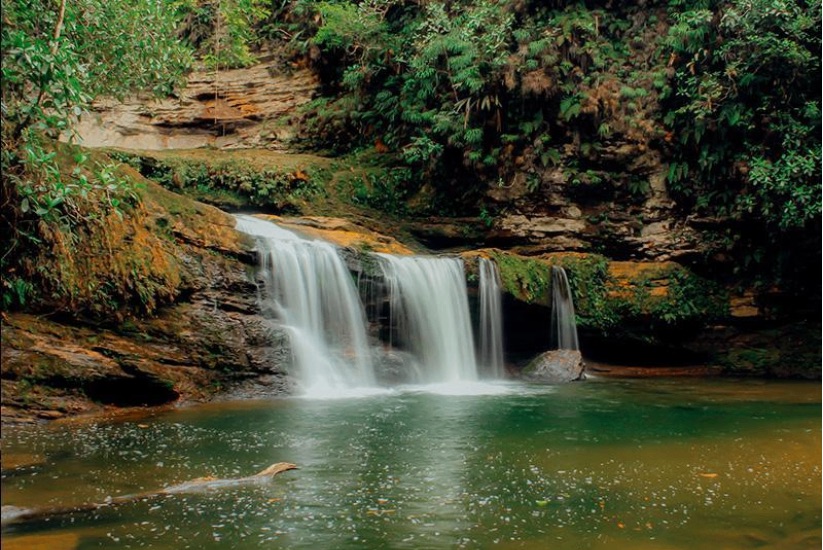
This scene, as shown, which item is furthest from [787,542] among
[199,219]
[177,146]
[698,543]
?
[177,146]

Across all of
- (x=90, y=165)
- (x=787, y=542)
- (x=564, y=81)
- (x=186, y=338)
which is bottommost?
(x=787, y=542)

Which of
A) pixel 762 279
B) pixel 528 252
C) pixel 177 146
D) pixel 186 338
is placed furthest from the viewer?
pixel 177 146

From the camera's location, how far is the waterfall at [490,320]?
13.2m

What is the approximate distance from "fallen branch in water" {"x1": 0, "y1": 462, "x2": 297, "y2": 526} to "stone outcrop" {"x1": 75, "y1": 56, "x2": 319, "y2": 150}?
1465 cm

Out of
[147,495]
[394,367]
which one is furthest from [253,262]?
[147,495]

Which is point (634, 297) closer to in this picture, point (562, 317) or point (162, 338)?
point (562, 317)

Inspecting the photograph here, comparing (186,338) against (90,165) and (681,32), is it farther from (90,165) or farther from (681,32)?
(681,32)

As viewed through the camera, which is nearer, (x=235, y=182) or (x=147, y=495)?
(x=147, y=495)

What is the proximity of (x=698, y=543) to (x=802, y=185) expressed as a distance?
10848 mm

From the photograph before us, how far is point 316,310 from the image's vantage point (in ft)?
37.2

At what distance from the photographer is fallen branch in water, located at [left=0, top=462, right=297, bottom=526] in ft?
13.7

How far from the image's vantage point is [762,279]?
46.2 ft

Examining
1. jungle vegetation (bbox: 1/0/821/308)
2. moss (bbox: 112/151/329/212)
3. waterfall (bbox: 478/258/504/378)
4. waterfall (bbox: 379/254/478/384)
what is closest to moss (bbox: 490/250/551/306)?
waterfall (bbox: 478/258/504/378)

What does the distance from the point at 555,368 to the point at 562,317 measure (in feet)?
4.87
